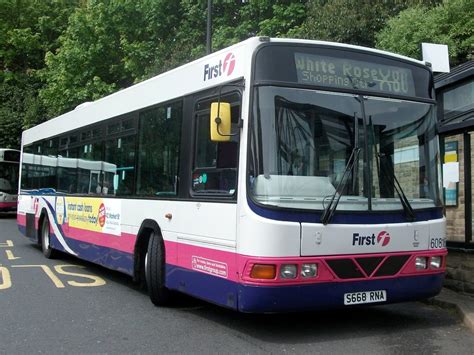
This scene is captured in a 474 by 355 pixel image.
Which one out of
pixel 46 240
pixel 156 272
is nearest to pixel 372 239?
pixel 156 272

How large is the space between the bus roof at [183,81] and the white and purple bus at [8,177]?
57.2 ft

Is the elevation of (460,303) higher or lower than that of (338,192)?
lower

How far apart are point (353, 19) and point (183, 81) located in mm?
11199

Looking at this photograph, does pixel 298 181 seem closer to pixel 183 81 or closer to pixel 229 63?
pixel 229 63

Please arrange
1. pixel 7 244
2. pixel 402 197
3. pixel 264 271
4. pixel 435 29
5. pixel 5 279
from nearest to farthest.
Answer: pixel 264 271, pixel 402 197, pixel 5 279, pixel 435 29, pixel 7 244

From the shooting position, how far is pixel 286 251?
537 centimetres

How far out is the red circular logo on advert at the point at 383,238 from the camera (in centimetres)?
587

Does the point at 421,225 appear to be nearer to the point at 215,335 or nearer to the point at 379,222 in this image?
the point at 379,222

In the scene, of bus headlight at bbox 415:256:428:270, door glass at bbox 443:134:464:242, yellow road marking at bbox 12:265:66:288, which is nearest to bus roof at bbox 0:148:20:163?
yellow road marking at bbox 12:265:66:288

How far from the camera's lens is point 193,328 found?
6.32 metres

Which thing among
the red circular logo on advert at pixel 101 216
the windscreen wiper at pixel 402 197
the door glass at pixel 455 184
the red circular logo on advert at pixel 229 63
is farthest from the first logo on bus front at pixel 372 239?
the red circular logo on advert at pixel 101 216

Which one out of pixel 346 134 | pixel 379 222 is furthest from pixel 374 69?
pixel 379 222

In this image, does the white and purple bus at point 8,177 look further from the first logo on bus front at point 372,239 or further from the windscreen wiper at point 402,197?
the first logo on bus front at point 372,239

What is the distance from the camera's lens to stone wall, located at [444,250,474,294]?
8.12 m
